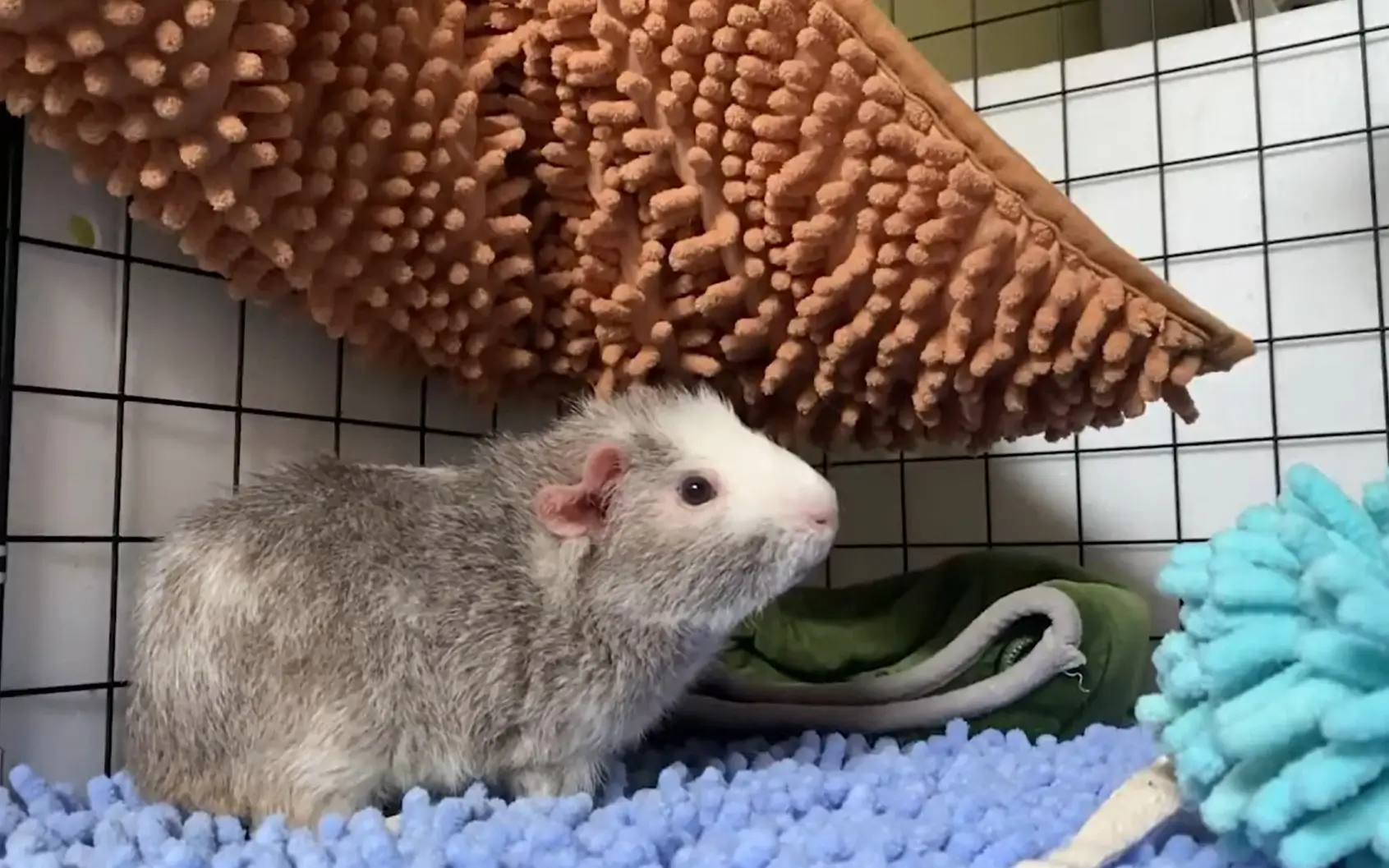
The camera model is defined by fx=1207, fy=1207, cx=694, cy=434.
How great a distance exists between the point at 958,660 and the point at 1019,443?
Answer: 48 cm

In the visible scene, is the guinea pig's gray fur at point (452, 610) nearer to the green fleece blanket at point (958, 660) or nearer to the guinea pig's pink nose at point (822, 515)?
the guinea pig's pink nose at point (822, 515)

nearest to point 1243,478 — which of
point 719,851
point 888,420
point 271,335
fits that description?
point 888,420

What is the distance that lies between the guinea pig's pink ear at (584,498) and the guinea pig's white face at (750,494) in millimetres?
49

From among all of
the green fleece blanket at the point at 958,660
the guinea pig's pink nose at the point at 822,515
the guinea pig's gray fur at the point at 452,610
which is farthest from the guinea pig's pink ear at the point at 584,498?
the green fleece blanket at the point at 958,660

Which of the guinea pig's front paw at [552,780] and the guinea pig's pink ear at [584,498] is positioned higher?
the guinea pig's pink ear at [584,498]

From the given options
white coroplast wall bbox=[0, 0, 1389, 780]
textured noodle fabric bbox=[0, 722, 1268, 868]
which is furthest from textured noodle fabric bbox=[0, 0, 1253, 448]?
textured noodle fabric bbox=[0, 722, 1268, 868]

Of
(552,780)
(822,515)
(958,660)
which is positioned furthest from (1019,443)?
(552,780)

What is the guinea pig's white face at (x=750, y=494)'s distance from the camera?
0.96 m

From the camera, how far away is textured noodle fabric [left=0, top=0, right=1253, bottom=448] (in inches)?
36.4

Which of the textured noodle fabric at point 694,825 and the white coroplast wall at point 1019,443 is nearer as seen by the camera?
the textured noodle fabric at point 694,825

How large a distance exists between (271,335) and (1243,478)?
3.75 feet

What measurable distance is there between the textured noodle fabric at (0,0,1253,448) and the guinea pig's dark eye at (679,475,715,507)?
0.20 m

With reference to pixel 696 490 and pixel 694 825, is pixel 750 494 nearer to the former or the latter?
pixel 696 490

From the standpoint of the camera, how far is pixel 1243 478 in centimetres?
149
